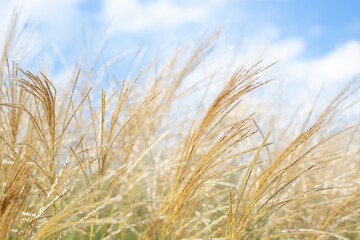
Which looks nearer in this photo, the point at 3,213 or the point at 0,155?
the point at 3,213

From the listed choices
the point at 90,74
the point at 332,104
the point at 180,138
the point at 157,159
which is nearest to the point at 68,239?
the point at 157,159

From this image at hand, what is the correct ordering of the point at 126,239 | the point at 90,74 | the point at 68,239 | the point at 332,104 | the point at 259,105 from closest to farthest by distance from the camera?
the point at 332,104
the point at 68,239
the point at 126,239
the point at 90,74
the point at 259,105

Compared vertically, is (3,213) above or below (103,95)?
below

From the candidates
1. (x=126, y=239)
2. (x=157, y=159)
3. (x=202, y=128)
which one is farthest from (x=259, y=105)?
(x=202, y=128)

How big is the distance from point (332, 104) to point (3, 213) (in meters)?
1.08

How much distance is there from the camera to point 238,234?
35.0 inches

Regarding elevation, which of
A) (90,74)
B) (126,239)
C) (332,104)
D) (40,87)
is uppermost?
(90,74)

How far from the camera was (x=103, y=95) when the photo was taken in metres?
0.93

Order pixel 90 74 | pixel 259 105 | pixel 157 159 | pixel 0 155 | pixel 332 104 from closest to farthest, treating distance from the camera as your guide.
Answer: pixel 0 155, pixel 332 104, pixel 157 159, pixel 90 74, pixel 259 105

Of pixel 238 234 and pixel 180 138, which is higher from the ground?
pixel 180 138

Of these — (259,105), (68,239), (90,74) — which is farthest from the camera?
(259,105)

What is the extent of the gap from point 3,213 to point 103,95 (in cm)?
36

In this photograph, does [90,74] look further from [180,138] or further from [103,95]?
[103,95]

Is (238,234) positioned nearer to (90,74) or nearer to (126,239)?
(126,239)
